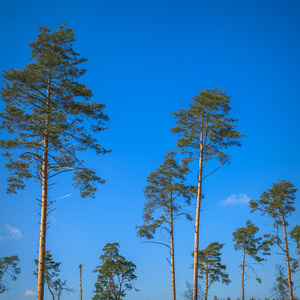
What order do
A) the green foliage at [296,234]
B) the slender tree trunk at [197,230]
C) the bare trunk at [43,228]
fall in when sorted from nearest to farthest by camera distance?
the bare trunk at [43,228], the slender tree trunk at [197,230], the green foliage at [296,234]

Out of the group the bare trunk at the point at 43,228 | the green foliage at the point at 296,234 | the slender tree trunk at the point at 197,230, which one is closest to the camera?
the bare trunk at the point at 43,228

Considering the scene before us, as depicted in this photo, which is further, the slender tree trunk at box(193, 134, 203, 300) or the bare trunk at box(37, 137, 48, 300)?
the slender tree trunk at box(193, 134, 203, 300)

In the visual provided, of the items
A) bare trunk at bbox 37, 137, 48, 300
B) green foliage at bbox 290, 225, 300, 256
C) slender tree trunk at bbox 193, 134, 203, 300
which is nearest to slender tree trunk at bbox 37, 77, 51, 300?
bare trunk at bbox 37, 137, 48, 300

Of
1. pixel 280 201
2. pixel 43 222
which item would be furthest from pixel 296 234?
pixel 43 222

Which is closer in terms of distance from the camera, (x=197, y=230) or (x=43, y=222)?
(x=43, y=222)

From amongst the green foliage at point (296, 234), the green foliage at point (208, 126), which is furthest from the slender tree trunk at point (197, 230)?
the green foliage at point (296, 234)

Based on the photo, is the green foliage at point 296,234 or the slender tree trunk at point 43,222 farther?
the green foliage at point 296,234

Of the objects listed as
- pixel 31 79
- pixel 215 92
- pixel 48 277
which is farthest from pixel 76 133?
pixel 48 277

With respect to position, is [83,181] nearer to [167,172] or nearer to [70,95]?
[70,95]

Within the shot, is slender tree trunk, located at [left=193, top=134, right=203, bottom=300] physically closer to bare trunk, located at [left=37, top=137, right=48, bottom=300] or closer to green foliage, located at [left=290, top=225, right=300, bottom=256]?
bare trunk, located at [left=37, top=137, right=48, bottom=300]

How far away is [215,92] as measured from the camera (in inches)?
751

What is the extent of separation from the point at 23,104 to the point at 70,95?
2.10 m

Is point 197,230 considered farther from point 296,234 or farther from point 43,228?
point 296,234

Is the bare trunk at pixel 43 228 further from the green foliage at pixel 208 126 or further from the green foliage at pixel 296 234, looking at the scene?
the green foliage at pixel 296 234
